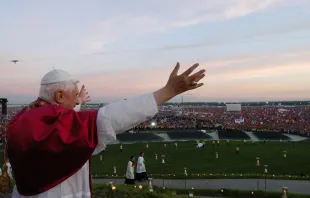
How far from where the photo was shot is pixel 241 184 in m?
18.5

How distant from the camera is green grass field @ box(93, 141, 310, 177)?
898 inches

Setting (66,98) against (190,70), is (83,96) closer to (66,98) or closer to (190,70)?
(66,98)

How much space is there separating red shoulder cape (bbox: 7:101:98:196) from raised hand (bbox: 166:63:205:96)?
0.50 metres

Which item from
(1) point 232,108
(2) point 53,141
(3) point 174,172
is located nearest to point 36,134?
(2) point 53,141

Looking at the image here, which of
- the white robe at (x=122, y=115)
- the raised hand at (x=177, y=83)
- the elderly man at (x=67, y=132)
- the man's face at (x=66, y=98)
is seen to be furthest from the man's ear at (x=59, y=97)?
the raised hand at (x=177, y=83)

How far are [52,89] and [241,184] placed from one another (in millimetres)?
17349

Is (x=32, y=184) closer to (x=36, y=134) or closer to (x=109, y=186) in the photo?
(x=36, y=134)

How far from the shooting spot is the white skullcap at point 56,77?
251 centimetres

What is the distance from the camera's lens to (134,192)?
12.9 metres

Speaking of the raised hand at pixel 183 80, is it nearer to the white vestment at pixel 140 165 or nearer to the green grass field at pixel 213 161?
the white vestment at pixel 140 165

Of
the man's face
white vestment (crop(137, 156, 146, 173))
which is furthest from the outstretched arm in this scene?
white vestment (crop(137, 156, 146, 173))

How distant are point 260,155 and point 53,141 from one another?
2810 cm

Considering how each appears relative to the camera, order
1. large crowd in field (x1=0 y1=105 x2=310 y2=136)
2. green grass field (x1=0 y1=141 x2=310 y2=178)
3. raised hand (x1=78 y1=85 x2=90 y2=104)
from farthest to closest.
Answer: large crowd in field (x1=0 y1=105 x2=310 y2=136), green grass field (x1=0 y1=141 x2=310 y2=178), raised hand (x1=78 y1=85 x2=90 y2=104)

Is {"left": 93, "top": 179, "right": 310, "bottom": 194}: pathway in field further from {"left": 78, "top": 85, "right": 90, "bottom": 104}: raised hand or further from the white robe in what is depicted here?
the white robe
